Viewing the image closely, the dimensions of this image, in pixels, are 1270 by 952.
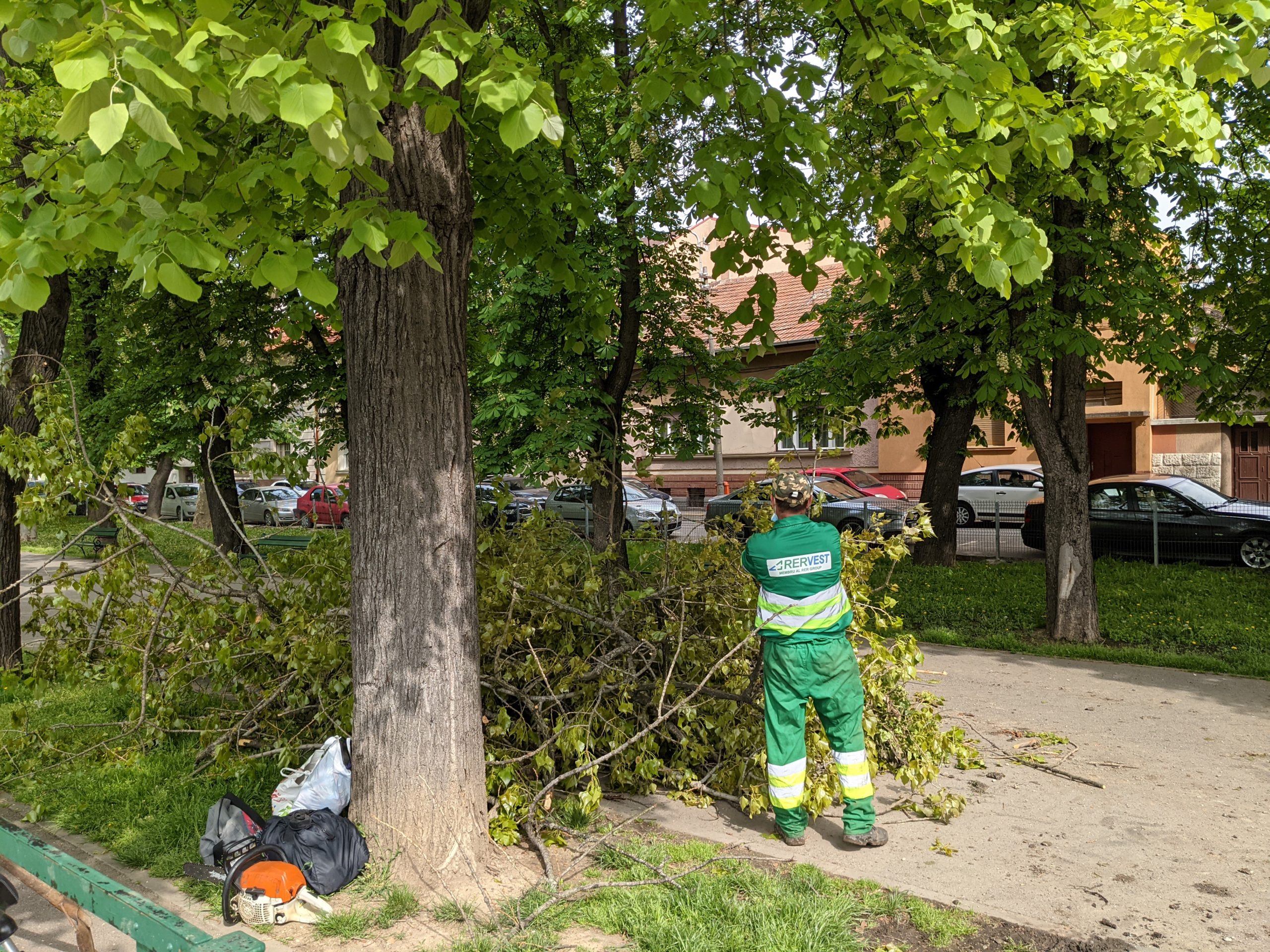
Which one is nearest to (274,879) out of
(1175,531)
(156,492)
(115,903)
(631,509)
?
(115,903)

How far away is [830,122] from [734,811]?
17.5 feet

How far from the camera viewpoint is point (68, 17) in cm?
290

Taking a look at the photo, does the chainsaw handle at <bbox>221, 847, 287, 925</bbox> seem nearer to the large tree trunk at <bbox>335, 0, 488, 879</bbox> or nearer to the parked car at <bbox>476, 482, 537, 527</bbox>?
the large tree trunk at <bbox>335, 0, 488, 879</bbox>

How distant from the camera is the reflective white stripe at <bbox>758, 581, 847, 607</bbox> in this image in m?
5.00

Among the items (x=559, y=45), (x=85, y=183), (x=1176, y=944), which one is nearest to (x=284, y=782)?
(x=85, y=183)

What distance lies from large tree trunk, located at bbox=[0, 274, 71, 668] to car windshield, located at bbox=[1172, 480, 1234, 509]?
50.4ft

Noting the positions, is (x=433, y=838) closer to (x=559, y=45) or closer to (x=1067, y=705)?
(x=1067, y=705)

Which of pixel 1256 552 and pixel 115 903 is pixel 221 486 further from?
pixel 1256 552

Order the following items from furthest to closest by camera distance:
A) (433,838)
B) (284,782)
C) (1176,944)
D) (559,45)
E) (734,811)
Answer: (559,45) → (734,811) → (284,782) → (433,838) → (1176,944)

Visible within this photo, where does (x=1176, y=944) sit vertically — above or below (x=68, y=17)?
below

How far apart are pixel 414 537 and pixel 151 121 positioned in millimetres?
2264

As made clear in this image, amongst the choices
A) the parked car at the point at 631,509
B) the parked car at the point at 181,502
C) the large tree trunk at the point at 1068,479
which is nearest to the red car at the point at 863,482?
the parked car at the point at 631,509

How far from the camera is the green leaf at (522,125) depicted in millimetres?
3156

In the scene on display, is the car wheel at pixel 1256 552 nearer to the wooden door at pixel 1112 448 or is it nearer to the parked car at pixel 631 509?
the parked car at pixel 631 509
